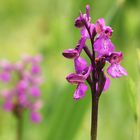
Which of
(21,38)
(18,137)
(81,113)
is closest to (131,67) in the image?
(18,137)

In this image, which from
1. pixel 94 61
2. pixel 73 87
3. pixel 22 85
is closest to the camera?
pixel 94 61

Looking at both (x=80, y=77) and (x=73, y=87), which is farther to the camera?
(x=73, y=87)

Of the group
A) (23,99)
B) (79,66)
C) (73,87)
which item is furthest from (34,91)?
(79,66)

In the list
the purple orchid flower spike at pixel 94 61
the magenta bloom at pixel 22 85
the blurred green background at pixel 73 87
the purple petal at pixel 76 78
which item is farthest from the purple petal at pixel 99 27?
the magenta bloom at pixel 22 85

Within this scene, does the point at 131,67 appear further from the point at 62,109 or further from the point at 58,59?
the point at 62,109

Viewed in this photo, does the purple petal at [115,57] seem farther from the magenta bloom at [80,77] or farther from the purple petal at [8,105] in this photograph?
the purple petal at [8,105]

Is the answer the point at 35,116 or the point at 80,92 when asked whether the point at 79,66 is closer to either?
the point at 80,92

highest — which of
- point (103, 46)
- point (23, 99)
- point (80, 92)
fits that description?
point (23, 99)
